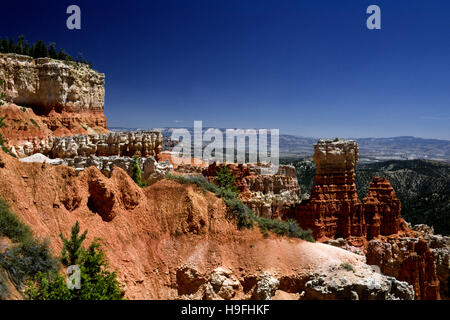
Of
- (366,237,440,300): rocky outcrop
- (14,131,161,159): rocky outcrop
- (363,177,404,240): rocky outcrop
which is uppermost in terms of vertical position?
(14,131,161,159): rocky outcrop

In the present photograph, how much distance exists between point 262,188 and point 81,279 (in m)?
36.3

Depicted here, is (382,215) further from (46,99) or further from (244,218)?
(46,99)

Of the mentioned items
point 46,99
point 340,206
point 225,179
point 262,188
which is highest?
point 46,99

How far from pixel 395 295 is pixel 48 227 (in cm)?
1539

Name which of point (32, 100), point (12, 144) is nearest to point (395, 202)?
point (12, 144)

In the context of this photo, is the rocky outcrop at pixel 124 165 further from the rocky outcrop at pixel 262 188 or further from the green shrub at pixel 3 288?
the green shrub at pixel 3 288

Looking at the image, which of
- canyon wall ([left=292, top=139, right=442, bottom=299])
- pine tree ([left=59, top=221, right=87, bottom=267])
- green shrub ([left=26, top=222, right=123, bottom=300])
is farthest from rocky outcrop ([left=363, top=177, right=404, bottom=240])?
pine tree ([left=59, top=221, right=87, bottom=267])

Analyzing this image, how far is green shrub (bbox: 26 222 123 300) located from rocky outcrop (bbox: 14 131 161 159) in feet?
63.4

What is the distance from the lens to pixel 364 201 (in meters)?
35.5

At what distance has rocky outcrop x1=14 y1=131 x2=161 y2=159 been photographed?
29.4 metres

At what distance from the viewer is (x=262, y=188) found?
45.2 metres

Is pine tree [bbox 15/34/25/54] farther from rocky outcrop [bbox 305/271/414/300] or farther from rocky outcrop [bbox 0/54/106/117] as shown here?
rocky outcrop [bbox 305/271/414/300]

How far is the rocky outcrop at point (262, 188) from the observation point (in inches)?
1417

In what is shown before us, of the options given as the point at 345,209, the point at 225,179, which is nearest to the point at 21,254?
the point at 225,179
